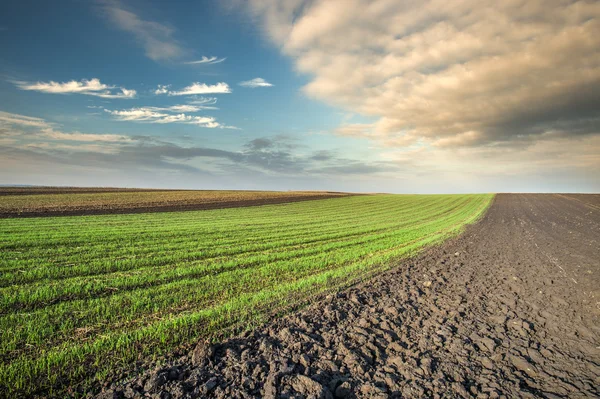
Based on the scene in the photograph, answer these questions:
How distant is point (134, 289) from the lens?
8.17m

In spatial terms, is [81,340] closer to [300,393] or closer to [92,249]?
[300,393]

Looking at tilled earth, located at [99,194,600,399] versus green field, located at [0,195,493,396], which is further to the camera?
green field, located at [0,195,493,396]

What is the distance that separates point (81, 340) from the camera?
5262mm

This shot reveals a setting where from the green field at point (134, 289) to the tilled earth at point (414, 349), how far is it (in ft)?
2.89

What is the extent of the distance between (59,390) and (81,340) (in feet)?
4.72

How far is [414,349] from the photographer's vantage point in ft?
17.5

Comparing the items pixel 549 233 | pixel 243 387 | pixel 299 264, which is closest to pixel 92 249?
pixel 299 264

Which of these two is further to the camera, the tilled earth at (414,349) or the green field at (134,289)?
the green field at (134,289)

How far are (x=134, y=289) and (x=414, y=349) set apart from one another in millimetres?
7242

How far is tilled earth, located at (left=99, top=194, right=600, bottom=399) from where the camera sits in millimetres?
4199

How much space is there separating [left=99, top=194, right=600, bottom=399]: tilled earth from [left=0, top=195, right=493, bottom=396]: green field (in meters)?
0.88

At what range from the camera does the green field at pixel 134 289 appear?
15.7 ft

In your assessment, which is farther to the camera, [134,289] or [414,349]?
[134,289]

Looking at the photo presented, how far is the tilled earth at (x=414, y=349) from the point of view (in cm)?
420
